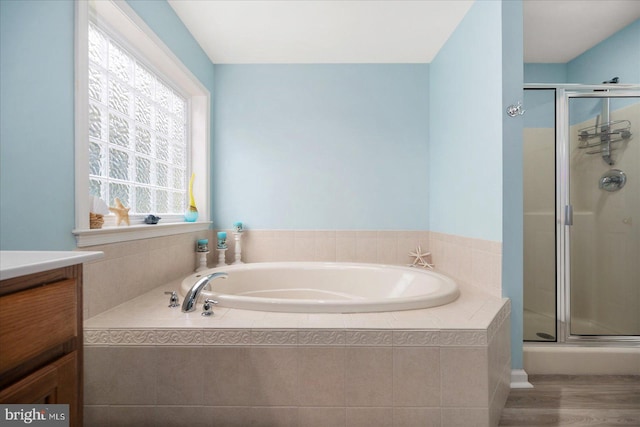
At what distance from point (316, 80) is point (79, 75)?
1.85 metres

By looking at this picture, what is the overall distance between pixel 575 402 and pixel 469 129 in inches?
63.3

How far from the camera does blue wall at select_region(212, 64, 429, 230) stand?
281 centimetres

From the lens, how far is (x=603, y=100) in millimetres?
2129

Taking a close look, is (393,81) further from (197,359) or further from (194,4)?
(197,359)

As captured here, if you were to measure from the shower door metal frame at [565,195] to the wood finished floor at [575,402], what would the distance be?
0.26 metres

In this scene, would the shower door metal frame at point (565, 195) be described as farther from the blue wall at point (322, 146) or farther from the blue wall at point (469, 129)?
the blue wall at point (322, 146)

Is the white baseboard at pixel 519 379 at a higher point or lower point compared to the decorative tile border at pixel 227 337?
lower

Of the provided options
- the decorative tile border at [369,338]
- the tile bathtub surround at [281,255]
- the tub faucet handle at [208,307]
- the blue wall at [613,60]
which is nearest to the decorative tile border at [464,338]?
the decorative tile border at [369,338]

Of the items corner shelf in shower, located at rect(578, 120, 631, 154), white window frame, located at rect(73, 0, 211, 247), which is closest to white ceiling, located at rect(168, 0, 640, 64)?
white window frame, located at rect(73, 0, 211, 247)

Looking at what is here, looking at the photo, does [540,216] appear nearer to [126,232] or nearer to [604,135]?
[604,135]

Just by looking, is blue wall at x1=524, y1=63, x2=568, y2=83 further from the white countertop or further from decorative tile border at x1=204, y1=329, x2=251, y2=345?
the white countertop

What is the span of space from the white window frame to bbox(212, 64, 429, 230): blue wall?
0.18 metres

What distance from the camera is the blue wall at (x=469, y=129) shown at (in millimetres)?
1840

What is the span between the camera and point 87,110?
1.39 metres
